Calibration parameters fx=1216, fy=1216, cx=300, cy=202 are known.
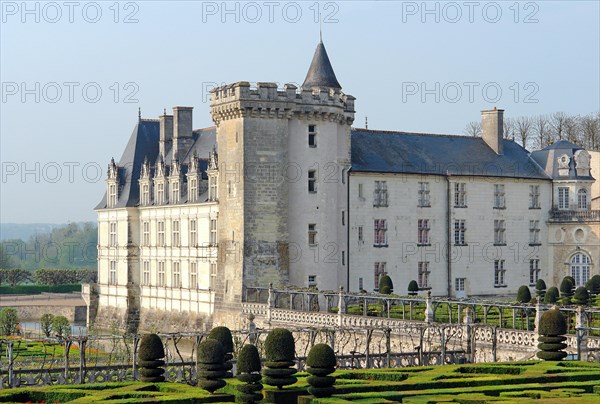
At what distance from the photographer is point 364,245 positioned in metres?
54.0

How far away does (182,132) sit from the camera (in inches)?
2445

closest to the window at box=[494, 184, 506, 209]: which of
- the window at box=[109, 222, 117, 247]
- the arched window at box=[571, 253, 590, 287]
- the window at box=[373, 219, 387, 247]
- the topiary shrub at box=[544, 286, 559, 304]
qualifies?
the arched window at box=[571, 253, 590, 287]

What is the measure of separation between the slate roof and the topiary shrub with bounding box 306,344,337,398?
27872 mm

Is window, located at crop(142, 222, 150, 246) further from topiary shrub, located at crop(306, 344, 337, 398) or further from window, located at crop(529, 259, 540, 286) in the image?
topiary shrub, located at crop(306, 344, 337, 398)

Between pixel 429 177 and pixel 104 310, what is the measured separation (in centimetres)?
1999

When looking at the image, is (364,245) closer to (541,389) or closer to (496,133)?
(496,133)

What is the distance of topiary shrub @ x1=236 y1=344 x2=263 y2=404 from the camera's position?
25.5 meters

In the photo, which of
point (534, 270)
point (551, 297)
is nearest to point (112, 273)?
point (534, 270)

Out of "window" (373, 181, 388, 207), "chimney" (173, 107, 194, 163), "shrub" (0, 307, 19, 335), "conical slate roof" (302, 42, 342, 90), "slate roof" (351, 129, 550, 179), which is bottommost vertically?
"shrub" (0, 307, 19, 335)

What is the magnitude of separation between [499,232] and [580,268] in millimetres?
4517

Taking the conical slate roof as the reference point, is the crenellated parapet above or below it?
below

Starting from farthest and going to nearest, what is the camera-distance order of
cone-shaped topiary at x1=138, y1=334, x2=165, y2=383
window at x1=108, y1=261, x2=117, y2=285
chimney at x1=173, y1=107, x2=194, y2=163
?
window at x1=108, y1=261, x2=117, y2=285
chimney at x1=173, y1=107, x2=194, y2=163
cone-shaped topiary at x1=138, y1=334, x2=165, y2=383

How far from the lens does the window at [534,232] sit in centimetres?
6081

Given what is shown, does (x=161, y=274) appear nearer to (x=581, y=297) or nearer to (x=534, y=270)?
(x=534, y=270)
